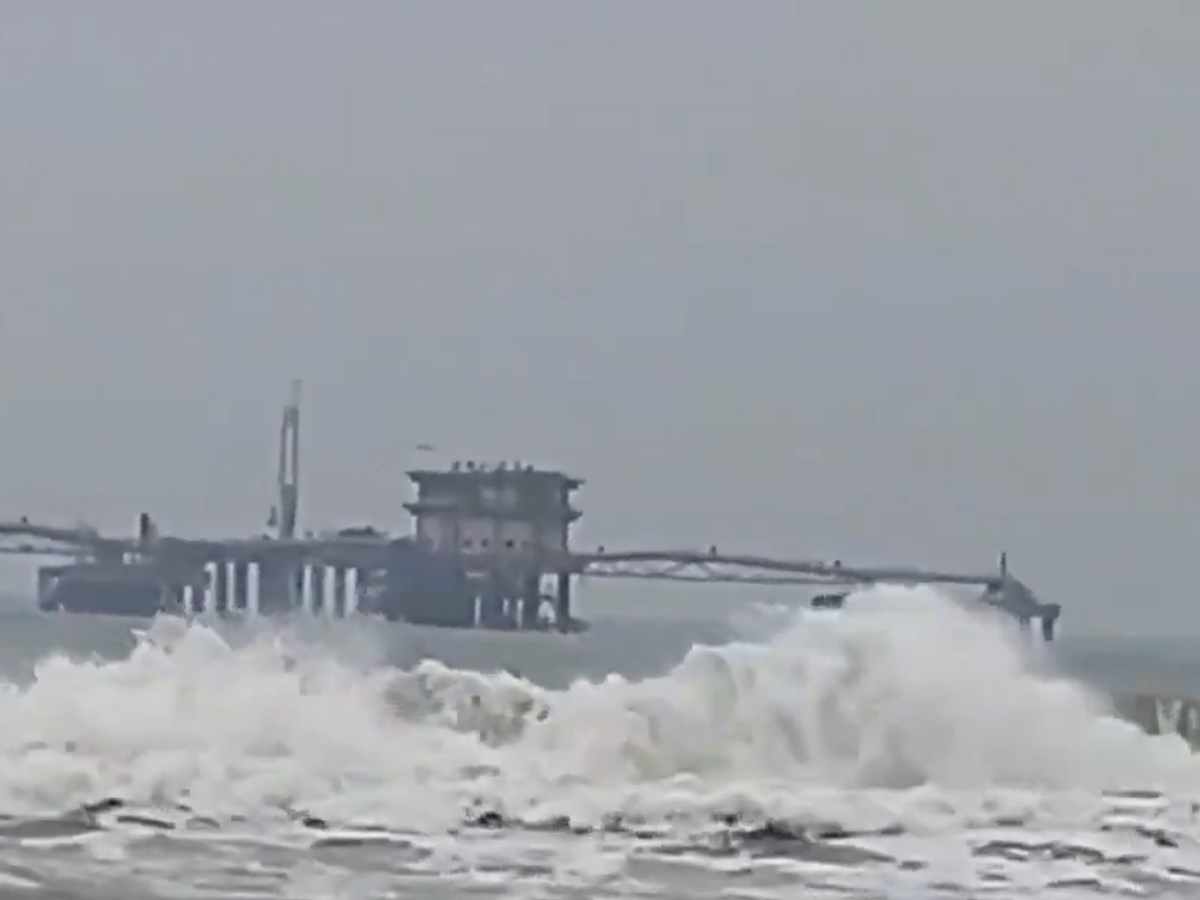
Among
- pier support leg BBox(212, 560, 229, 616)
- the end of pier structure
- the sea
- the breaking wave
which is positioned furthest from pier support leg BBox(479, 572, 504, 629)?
the breaking wave

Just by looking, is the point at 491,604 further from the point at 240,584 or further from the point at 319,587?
the point at 240,584

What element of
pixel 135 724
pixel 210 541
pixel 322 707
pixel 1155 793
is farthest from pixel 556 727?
pixel 210 541

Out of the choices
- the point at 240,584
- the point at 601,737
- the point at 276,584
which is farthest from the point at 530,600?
the point at 601,737

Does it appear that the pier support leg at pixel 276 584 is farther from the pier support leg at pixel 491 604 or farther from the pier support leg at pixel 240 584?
the pier support leg at pixel 491 604

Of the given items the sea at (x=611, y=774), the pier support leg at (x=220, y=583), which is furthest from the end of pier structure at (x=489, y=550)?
the sea at (x=611, y=774)

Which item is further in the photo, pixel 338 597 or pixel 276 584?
pixel 276 584

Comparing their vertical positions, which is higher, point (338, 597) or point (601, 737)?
point (338, 597)

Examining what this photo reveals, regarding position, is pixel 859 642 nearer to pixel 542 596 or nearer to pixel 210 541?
pixel 542 596
